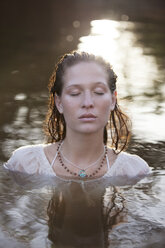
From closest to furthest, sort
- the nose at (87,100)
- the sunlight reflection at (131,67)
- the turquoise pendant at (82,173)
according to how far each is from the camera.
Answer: the nose at (87,100) < the turquoise pendant at (82,173) < the sunlight reflection at (131,67)

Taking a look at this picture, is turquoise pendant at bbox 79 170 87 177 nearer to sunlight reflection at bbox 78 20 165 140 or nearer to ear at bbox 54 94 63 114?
ear at bbox 54 94 63 114

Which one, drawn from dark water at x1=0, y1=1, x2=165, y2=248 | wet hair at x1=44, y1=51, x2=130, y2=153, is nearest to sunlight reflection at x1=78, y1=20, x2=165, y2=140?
dark water at x1=0, y1=1, x2=165, y2=248

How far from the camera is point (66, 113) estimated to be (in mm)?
3682

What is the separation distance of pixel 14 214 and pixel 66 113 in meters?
0.79

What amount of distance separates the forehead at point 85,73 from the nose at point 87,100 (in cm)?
9

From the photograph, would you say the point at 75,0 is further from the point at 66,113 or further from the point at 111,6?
the point at 66,113

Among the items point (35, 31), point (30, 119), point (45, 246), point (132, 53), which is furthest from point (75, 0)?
point (45, 246)

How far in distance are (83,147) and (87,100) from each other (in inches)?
17.2

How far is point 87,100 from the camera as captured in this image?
3547 millimetres

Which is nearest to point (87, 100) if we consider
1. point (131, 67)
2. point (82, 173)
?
point (82, 173)

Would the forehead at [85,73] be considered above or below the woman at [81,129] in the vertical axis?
above

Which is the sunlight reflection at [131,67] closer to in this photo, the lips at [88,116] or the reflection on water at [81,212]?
the reflection on water at [81,212]

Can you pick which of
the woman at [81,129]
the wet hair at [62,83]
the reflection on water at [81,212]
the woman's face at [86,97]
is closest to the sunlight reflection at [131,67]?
the woman at [81,129]

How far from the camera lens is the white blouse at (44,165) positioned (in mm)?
3965
